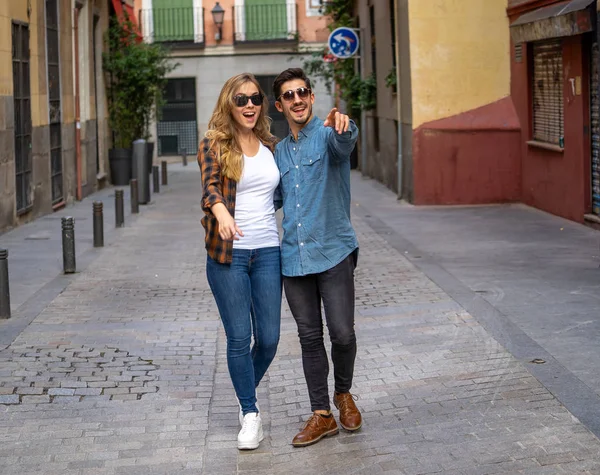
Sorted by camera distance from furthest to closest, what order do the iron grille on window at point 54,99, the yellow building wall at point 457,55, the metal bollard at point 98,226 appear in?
the iron grille on window at point 54,99 < the yellow building wall at point 457,55 < the metal bollard at point 98,226

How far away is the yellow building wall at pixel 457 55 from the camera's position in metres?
17.9

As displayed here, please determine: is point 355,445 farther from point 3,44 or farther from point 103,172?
point 103,172

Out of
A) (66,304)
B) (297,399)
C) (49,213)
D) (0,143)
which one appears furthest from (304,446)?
(49,213)

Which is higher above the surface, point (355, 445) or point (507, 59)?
point (507, 59)

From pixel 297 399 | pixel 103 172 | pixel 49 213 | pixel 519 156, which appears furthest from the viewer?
pixel 103 172

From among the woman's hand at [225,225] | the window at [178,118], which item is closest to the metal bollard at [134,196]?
the woman's hand at [225,225]

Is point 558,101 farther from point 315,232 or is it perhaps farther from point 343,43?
point 315,232

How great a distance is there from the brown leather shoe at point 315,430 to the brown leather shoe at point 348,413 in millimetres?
70

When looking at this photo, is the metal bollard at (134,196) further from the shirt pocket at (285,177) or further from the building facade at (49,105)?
the shirt pocket at (285,177)

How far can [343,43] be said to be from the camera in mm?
23094

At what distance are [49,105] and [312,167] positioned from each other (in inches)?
595

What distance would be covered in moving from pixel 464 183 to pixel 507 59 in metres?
2.02

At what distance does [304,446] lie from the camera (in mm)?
5520

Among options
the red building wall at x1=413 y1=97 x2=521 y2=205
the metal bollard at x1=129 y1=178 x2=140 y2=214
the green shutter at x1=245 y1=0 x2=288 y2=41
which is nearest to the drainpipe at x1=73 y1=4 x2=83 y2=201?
the metal bollard at x1=129 y1=178 x2=140 y2=214
